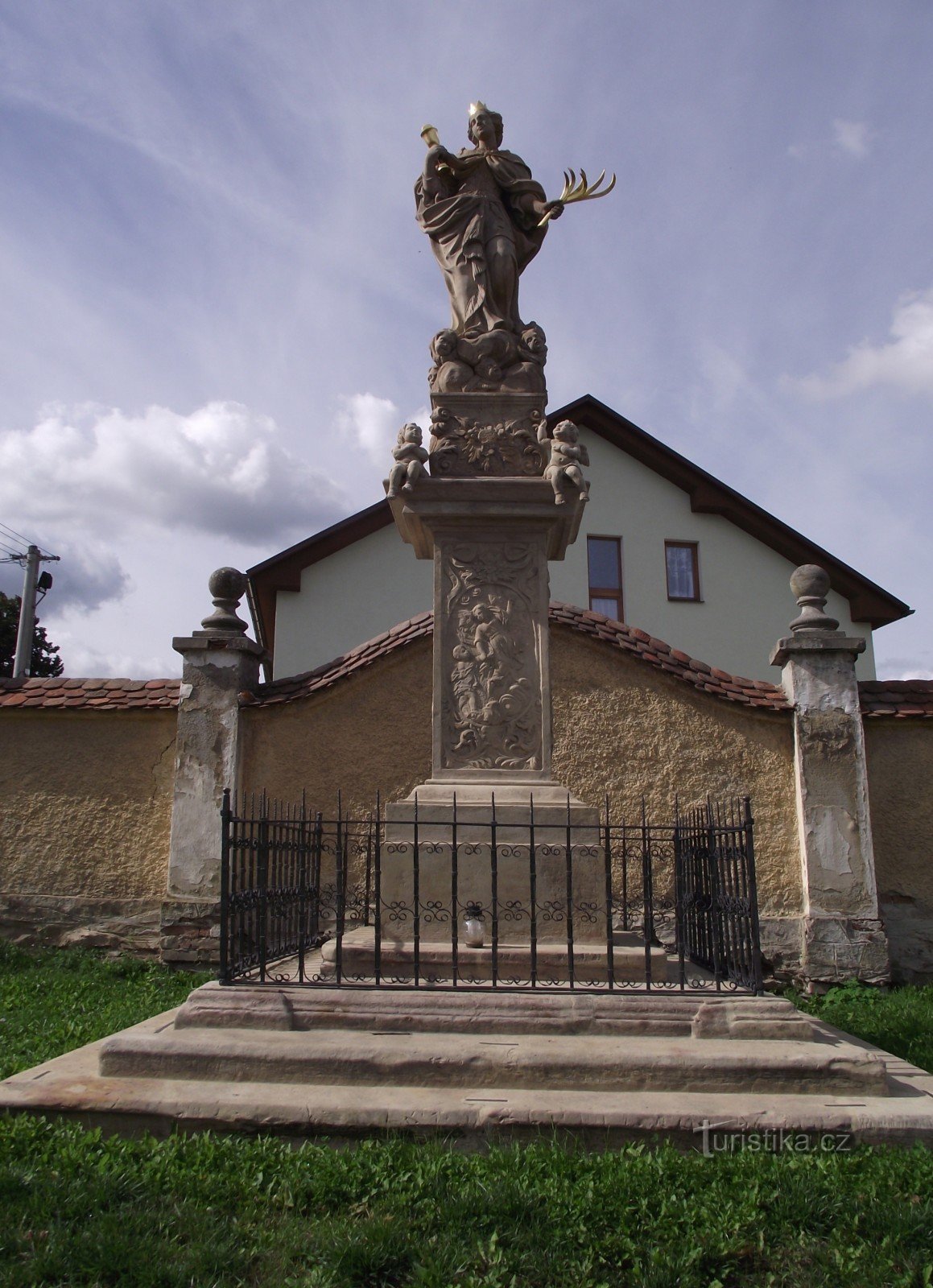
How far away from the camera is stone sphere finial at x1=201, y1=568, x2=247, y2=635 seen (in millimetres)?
8023

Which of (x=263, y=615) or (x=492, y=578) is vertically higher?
(x=263, y=615)

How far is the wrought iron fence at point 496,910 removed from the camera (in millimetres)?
4125

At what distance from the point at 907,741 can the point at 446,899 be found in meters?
4.81

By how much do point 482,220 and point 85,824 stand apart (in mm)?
5655

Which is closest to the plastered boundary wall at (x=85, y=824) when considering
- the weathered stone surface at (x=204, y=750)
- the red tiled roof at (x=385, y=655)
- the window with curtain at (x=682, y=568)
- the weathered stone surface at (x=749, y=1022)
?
the red tiled roof at (x=385, y=655)

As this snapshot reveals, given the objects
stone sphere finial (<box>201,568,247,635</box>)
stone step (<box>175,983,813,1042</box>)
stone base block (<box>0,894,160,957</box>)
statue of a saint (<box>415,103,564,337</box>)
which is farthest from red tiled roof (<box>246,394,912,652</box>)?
stone step (<box>175,983,813,1042</box>)

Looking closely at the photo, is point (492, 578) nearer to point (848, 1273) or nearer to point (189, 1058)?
point (189, 1058)

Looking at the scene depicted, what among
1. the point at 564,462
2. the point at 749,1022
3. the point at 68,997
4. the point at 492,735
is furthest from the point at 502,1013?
the point at 68,997

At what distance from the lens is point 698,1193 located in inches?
113

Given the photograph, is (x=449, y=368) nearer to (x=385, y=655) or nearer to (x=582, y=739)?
(x=385, y=655)

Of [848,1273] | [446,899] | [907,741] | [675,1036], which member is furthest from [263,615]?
[848,1273]

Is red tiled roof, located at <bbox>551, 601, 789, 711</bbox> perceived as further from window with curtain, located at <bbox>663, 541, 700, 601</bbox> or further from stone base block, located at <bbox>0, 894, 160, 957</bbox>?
window with curtain, located at <bbox>663, 541, 700, 601</bbox>

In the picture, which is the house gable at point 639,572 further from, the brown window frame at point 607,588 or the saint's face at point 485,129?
the saint's face at point 485,129

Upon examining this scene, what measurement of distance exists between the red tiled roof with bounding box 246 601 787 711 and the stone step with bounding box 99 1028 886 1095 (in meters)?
4.52
